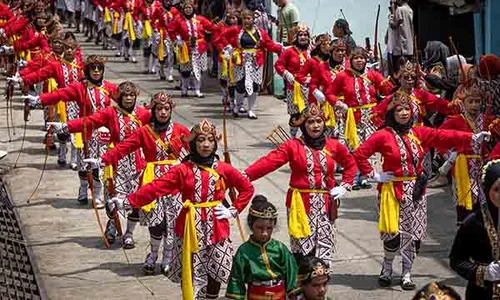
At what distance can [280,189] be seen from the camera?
1466cm

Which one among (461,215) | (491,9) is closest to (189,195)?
(461,215)

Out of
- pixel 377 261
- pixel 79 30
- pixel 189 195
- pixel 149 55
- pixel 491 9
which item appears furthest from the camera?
pixel 79 30

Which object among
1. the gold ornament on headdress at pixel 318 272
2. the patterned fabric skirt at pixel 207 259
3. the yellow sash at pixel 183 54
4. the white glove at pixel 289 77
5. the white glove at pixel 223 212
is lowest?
the patterned fabric skirt at pixel 207 259

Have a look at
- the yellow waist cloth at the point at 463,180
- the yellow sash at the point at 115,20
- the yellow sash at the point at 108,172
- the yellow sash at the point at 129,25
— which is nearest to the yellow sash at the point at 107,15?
the yellow sash at the point at 115,20

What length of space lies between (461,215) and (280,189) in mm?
3121

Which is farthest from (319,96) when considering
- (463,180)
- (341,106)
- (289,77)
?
(463,180)

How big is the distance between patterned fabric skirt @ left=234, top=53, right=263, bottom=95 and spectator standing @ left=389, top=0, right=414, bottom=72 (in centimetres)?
208

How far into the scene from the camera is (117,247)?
1239cm

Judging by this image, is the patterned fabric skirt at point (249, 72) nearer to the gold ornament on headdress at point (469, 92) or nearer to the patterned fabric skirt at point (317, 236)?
the gold ornament on headdress at point (469, 92)

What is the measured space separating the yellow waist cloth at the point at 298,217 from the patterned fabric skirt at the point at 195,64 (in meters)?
10.6

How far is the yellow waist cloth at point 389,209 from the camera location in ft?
34.7

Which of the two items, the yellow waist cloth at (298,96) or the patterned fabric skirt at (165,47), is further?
the patterned fabric skirt at (165,47)

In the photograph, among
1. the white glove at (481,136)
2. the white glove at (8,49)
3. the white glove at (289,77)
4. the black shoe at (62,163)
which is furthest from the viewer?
the white glove at (8,49)

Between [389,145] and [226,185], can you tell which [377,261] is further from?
[226,185]
